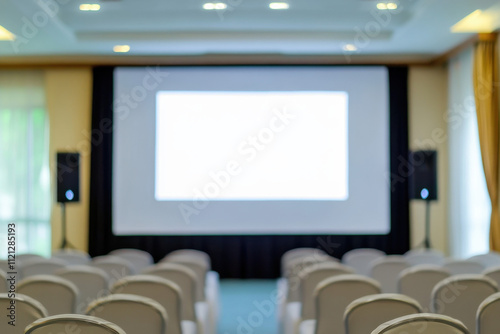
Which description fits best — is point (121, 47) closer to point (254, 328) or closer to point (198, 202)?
point (198, 202)

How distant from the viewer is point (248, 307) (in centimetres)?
792

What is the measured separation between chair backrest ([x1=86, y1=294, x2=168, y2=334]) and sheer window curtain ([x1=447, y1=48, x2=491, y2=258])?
669 centimetres

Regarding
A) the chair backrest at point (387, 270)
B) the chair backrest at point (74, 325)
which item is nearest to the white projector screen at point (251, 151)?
the chair backrest at point (387, 270)

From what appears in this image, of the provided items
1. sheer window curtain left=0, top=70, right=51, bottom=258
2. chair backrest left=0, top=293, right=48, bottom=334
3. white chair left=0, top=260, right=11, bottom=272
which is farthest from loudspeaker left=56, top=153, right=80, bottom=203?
chair backrest left=0, top=293, right=48, bottom=334

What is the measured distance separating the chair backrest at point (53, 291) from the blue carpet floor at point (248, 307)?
2705mm

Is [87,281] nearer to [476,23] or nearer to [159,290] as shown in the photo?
[159,290]

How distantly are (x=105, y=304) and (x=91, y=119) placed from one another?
7.70 m

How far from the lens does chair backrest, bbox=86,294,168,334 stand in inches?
127

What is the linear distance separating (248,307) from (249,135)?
278cm

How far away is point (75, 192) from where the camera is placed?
927cm

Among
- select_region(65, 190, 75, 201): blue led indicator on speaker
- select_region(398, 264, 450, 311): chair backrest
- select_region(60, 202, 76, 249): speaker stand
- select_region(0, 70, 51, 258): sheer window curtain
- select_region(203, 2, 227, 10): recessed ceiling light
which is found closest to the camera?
select_region(398, 264, 450, 311): chair backrest

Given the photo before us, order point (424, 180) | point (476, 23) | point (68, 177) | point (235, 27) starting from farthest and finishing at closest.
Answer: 1. point (68, 177)
2. point (424, 180)
3. point (235, 27)
4. point (476, 23)

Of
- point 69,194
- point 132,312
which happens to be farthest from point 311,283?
point 69,194

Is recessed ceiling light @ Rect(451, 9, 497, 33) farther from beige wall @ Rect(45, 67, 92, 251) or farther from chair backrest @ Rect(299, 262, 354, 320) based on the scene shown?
beige wall @ Rect(45, 67, 92, 251)
